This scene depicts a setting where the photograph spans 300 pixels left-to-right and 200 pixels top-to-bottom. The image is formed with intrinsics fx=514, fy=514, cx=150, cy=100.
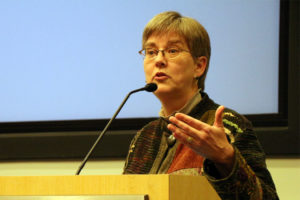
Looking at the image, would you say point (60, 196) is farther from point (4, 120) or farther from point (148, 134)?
point (4, 120)

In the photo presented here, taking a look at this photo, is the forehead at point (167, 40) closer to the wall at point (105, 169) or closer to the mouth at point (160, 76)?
the mouth at point (160, 76)

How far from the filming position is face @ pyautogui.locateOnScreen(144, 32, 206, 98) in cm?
200

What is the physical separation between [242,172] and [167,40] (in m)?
0.79

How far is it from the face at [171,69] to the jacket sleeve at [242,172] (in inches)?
11.3

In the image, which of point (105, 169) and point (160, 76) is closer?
point (160, 76)

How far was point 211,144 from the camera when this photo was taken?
1.34m

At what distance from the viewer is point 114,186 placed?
117cm

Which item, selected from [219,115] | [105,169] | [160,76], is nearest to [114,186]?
[219,115]

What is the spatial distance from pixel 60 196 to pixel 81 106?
1.61 metres

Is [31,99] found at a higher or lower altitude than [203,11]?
lower

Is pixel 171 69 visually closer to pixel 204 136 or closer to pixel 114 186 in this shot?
pixel 204 136

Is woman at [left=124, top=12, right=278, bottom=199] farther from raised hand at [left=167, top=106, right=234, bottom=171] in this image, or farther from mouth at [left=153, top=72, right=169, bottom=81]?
raised hand at [left=167, top=106, right=234, bottom=171]

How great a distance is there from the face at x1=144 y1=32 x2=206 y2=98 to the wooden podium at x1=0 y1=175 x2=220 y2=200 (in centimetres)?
72

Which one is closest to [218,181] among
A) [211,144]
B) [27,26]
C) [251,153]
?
[211,144]
